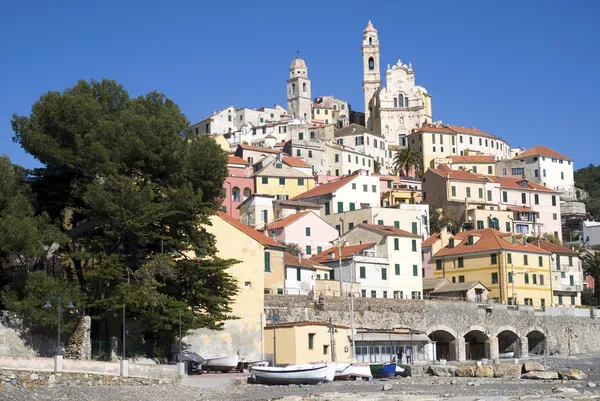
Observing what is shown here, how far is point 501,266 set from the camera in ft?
236

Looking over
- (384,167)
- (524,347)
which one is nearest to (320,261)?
(524,347)

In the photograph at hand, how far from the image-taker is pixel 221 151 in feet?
149

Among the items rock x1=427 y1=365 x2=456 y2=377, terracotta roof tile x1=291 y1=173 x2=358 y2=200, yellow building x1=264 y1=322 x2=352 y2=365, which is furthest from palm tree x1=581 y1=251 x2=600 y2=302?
yellow building x1=264 y1=322 x2=352 y2=365

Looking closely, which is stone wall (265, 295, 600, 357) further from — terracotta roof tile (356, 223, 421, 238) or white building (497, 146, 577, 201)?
white building (497, 146, 577, 201)

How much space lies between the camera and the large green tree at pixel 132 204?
40.6m

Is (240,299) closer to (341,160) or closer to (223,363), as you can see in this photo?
(223,363)

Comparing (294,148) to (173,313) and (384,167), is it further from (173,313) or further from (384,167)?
(173,313)

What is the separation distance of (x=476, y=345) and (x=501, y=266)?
916cm

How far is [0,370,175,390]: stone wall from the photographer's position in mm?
31828

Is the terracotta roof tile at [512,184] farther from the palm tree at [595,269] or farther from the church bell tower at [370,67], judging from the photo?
the church bell tower at [370,67]

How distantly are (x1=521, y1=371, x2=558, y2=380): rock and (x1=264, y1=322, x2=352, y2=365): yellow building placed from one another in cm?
906

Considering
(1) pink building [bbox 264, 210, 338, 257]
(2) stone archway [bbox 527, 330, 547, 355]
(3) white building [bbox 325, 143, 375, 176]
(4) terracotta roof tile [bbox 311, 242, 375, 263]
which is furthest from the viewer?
(3) white building [bbox 325, 143, 375, 176]

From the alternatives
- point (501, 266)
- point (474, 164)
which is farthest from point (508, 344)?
point (474, 164)

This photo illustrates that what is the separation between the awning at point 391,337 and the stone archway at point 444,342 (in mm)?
2408
